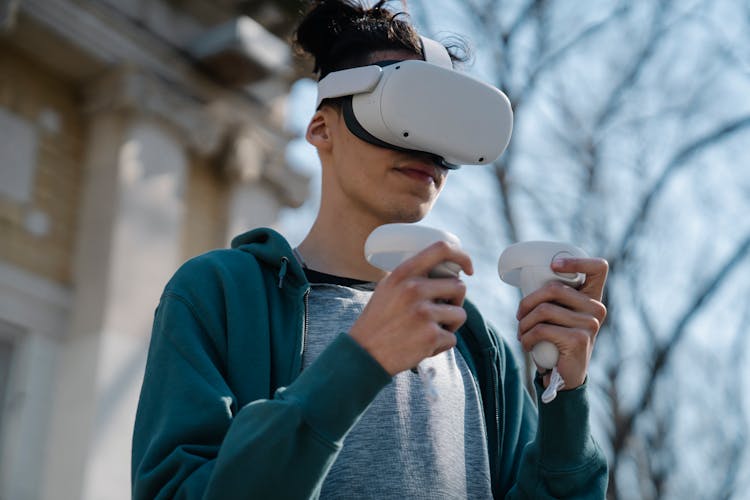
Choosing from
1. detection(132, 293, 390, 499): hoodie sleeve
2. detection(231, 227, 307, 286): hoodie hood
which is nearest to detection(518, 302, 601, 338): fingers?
detection(132, 293, 390, 499): hoodie sleeve

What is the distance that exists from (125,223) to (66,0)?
1229 millimetres

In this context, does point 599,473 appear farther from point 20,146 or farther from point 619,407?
point 619,407

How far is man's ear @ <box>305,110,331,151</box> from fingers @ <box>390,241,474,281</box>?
2.38 ft

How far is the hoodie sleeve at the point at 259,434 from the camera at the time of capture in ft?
5.34

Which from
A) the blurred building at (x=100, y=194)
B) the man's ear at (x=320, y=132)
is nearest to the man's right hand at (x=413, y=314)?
the man's ear at (x=320, y=132)

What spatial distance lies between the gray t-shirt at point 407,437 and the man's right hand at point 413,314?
18 centimetres

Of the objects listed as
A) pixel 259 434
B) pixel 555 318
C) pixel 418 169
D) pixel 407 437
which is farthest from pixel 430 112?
pixel 259 434

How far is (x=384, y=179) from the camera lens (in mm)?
2188

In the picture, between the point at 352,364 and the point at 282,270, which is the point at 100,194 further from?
the point at 352,364

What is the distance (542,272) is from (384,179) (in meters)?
0.42

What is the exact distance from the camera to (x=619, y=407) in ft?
23.8

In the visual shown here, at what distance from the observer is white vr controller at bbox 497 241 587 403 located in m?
1.89

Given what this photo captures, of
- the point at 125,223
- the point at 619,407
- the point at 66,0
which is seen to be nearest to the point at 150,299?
the point at 125,223

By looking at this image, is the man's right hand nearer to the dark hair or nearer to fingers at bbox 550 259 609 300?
fingers at bbox 550 259 609 300
